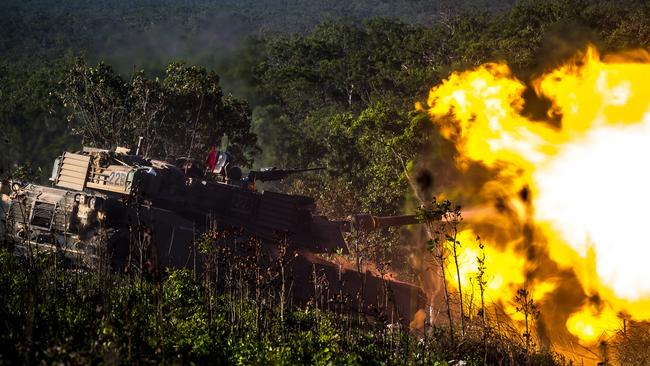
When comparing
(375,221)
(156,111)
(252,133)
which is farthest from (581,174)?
(252,133)

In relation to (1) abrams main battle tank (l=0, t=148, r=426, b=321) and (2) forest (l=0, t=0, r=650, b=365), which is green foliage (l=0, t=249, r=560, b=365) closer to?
(2) forest (l=0, t=0, r=650, b=365)

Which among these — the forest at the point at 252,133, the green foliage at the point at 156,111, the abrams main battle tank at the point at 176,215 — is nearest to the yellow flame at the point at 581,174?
the forest at the point at 252,133

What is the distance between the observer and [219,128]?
4316cm

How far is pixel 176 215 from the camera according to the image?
877 inches

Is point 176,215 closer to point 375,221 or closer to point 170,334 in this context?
point 375,221

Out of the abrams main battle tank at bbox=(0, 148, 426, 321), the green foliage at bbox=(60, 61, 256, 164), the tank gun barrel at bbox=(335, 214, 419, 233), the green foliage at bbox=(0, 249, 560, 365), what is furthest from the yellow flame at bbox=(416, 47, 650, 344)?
the green foliage at bbox=(60, 61, 256, 164)

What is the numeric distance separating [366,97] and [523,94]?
39.3 m

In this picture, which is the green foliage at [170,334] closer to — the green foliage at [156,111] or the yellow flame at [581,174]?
the yellow flame at [581,174]

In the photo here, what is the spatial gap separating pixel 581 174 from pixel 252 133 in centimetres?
2799

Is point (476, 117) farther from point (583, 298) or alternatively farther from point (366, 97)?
point (366, 97)

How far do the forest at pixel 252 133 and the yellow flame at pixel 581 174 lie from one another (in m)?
1.15

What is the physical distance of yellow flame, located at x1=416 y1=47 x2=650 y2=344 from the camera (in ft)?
60.3

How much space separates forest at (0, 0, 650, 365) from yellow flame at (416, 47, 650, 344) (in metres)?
1.15

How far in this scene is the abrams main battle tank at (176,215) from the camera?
20.8m
